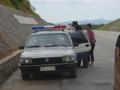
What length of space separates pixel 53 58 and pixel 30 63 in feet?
2.43

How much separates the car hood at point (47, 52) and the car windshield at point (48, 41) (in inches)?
16.7

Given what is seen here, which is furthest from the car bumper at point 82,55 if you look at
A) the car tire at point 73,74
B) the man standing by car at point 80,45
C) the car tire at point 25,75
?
the car tire at point 25,75

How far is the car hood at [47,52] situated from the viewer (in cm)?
1571

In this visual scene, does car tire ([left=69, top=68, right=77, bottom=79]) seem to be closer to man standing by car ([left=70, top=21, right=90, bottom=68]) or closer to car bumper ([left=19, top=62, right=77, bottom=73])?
car bumper ([left=19, top=62, right=77, bottom=73])

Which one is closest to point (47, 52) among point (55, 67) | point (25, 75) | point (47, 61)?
point (47, 61)

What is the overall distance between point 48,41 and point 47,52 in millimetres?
1143

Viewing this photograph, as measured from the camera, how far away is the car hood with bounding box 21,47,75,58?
51.5 feet

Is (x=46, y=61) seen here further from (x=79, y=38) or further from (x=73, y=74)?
(x=79, y=38)

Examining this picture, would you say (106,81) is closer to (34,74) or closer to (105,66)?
(34,74)

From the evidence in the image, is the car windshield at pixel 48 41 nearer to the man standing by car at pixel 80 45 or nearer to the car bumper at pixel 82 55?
the man standing by car at pixel 80 45

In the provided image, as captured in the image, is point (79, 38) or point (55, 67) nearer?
point (55, 67)

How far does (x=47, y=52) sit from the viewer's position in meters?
15.9

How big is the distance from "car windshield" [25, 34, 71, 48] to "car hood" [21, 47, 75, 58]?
42 centimetres

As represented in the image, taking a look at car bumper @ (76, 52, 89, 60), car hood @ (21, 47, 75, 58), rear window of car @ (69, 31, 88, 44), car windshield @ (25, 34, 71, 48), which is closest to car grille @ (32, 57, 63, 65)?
car hood @ (21, 47, 75, 58)
